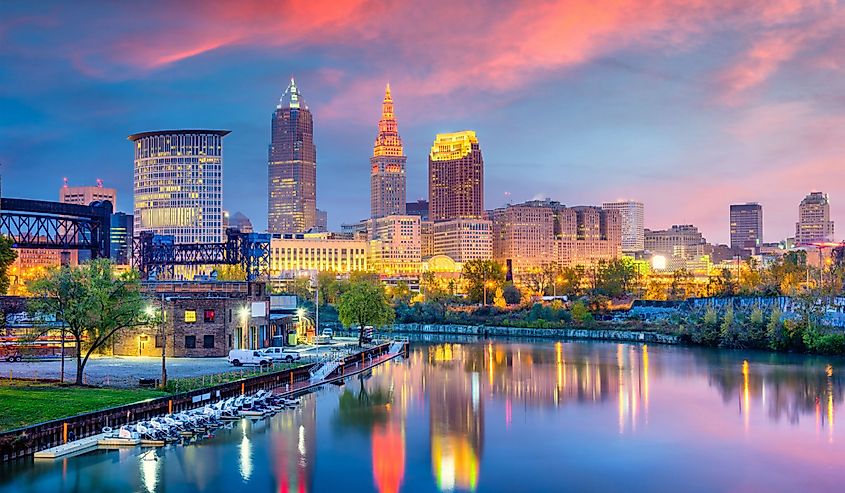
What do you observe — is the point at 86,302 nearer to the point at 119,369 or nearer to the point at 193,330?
the point at 119,369

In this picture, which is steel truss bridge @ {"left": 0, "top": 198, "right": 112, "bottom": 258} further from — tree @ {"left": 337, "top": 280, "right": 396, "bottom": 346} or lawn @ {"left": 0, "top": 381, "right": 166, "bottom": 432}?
lawn @ {"left": 0, "top": 381, "right": 166, "bottom": 432}

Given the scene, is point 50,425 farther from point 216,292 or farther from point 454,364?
point 454,364

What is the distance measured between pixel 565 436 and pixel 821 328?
179 ft

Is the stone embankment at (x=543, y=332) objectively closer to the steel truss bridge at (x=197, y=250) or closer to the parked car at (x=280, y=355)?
the steel truss bridge at (x=197, y=250)

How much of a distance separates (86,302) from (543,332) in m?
83.1

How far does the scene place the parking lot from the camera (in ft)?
169

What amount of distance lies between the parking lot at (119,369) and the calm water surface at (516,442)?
7814 mm

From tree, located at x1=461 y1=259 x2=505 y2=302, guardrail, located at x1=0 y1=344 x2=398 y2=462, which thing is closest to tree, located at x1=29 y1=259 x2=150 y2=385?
guardrail, located at x1=0 y1=344 x2=398 y2=462

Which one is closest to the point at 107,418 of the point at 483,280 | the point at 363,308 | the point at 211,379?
the point at 211,379

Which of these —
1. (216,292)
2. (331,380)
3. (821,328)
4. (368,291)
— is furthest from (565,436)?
(821,328)

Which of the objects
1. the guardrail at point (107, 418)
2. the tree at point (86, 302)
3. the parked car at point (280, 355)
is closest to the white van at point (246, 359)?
the parked car at point (280, 355)

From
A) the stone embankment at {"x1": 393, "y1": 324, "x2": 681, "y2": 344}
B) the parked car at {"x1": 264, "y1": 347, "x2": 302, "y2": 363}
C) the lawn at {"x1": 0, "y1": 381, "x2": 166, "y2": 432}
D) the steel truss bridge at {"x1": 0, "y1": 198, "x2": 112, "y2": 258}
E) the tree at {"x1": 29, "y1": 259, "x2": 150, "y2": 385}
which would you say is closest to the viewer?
the lawn at {"x1": 0, "y1": 381, "x2": 166, "y2": 432}

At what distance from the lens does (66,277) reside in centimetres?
4847

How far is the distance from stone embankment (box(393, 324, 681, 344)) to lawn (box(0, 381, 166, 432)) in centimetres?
7369
